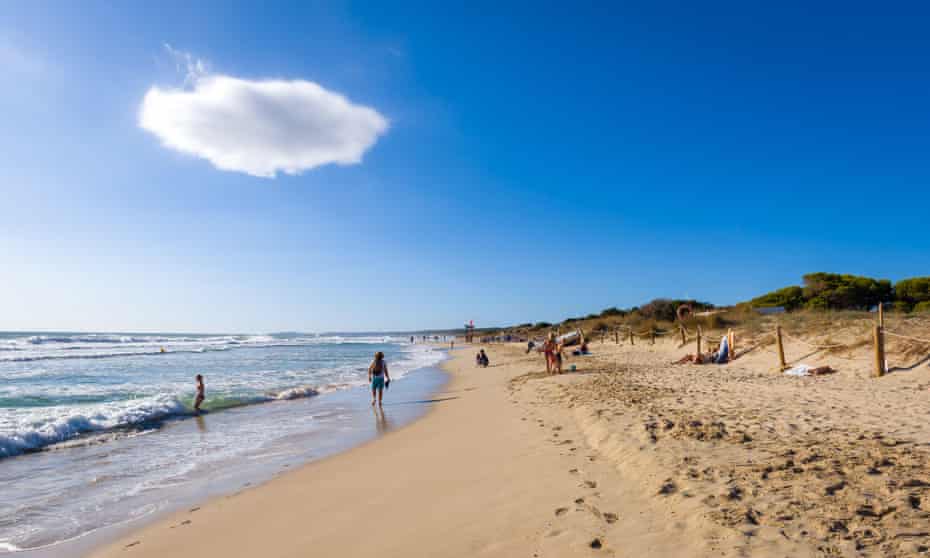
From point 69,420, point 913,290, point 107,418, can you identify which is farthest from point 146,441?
point 913,290

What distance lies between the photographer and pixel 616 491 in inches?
176

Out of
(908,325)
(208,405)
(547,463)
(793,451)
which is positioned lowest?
(208,405)

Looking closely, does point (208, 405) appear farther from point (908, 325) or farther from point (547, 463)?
point (908, 325)

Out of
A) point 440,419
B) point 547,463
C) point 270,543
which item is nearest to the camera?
point 270,543

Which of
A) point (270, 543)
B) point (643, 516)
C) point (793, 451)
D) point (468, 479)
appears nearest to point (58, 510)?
point (270, 543)

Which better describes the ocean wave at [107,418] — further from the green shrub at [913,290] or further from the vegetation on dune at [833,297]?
the green shrub at [913,290]

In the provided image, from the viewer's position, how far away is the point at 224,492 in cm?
596

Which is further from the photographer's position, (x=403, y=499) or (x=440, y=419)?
(x=440, y=419)

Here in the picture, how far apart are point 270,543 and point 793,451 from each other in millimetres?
5458

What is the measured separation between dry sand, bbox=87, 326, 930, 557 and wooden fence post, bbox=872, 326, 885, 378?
3079mm

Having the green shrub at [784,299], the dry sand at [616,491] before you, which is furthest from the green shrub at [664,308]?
the dry sand at [616,491]

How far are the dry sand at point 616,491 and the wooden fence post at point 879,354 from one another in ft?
10.1

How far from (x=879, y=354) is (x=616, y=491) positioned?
11.2 metres

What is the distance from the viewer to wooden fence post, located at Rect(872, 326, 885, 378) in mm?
11398
